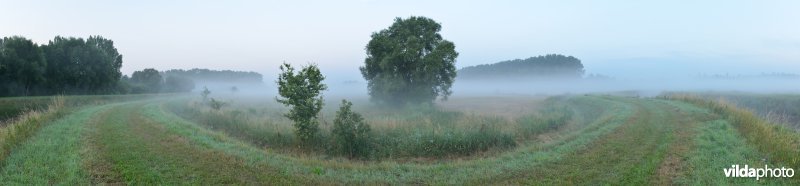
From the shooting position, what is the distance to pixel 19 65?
5175cm

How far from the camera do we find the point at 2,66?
1960 inches

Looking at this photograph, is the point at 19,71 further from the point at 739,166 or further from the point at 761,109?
the point at 761,109

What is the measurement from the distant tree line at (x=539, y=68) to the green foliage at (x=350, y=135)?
16593cm

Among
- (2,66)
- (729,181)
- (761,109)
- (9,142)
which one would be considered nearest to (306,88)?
(9,142)

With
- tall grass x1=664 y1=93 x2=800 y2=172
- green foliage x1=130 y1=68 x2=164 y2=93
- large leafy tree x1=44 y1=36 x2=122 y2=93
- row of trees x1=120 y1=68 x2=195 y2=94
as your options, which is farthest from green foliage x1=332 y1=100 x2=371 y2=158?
green foliage x1=130 y1=68 x2=164 y2=93

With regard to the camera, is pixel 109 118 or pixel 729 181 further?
pixel 109 118

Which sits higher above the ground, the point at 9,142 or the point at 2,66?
the point at 2,66

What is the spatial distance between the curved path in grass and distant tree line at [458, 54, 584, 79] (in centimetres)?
16684

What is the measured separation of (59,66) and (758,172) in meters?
77.2

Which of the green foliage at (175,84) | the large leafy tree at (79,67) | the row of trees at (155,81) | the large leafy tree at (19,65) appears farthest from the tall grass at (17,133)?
the green foliage at (175,84)

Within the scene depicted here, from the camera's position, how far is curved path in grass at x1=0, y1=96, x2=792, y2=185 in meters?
9.54

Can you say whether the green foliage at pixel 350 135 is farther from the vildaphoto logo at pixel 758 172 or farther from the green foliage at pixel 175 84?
the green foliage at pixel 175 84

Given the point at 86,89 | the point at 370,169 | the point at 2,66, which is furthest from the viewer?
the point at 86,89

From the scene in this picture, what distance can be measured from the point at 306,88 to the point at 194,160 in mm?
6125
